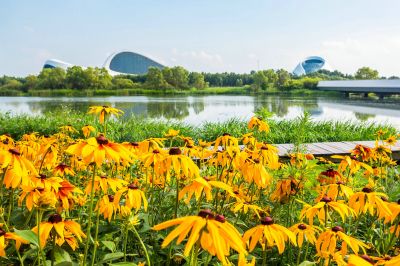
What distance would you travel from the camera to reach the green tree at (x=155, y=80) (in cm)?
4119

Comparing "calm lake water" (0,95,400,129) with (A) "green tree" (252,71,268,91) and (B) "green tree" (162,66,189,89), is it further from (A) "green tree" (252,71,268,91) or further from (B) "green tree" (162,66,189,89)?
(A) "green tree" (252,71,268,91)

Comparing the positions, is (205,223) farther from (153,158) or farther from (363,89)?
(363,89)

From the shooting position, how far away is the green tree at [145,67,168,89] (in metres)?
41.2

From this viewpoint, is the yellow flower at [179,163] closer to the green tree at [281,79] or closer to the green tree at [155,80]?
the green tree at [155,80]

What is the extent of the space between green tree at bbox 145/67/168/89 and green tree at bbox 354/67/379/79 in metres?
22.7

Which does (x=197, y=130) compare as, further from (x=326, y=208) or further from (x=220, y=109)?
(x=220, y=109)

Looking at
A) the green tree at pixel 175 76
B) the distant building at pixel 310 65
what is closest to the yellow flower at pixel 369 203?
the green tree at pixel 175 76

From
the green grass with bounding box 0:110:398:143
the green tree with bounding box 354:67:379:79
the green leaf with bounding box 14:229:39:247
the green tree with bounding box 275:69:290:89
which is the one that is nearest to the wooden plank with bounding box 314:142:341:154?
the green grass with bounding box 0:110:398:143

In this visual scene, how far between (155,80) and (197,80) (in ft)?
23.4

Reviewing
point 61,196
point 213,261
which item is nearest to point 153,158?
point 61,196

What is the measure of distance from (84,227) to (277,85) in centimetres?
4598

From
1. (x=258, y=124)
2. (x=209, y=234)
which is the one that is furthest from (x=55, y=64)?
(x=209, y=234)

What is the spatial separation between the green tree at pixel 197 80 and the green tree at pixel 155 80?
18.7 feet

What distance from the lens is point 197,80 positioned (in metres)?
47.0
